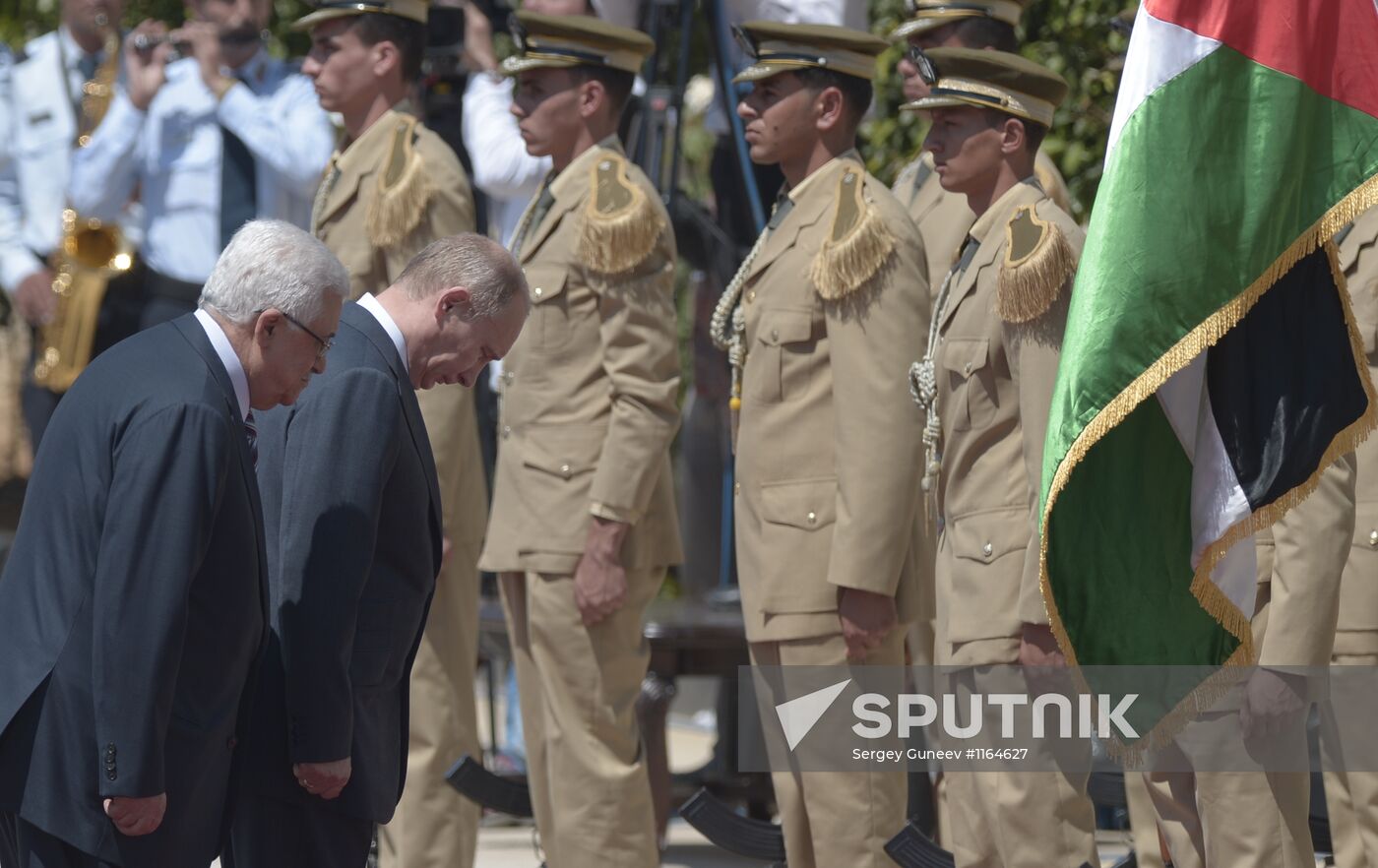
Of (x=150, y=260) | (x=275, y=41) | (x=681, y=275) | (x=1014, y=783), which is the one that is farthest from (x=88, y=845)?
(x=681, y=275)

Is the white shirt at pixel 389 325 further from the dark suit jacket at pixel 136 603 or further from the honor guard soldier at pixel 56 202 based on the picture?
the honor guard soldier at pixel 56 202

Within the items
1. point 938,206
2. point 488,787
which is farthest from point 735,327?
point 488,787

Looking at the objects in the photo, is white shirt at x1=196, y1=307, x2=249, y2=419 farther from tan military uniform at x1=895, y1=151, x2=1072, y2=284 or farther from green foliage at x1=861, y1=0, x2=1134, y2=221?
green foliage at x1=861, y1=0, x2=1134, y2=221

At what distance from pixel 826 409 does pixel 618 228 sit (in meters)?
0.78

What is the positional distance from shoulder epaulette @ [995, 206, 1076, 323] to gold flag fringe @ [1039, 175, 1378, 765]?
0.56 meters

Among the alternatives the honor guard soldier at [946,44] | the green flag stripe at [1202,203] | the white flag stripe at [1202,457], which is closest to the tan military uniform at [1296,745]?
the white flag stripe at [1202,457]

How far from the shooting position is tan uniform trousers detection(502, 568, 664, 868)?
6.05 meters

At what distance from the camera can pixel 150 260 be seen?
8.40 meters

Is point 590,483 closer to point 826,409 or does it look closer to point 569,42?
point 826,409

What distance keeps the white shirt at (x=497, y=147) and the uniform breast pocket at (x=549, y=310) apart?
1.61 meters

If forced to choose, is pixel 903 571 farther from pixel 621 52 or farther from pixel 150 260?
pixel 150 260

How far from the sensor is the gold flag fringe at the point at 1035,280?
16.5ft

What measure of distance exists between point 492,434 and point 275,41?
11.4 ft

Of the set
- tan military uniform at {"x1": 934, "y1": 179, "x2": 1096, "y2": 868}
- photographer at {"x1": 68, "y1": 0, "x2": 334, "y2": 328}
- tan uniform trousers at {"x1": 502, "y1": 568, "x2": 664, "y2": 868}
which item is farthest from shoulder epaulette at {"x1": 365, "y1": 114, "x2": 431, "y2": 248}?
tan military uniform at {"x1": 934, "y1": 179, "x2": 1096, "y2": 868}
